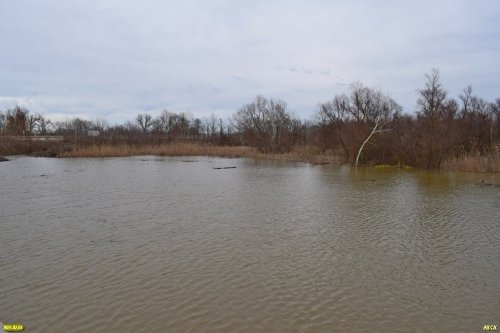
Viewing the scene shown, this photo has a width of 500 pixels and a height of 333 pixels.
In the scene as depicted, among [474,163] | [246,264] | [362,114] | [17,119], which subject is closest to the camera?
[246,264]

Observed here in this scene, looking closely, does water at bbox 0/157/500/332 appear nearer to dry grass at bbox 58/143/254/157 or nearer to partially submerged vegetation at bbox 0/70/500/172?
partially submerged vegetation at bbox 0/70/500/172

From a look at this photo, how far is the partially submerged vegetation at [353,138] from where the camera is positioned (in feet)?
94.0

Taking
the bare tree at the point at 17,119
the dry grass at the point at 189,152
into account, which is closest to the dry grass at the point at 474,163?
the dry grass at the point at 189,152

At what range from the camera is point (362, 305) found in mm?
5762

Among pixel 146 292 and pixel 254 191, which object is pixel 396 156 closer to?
pixel 254 191

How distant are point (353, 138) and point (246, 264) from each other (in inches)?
1070

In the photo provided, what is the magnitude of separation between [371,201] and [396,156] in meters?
18.2

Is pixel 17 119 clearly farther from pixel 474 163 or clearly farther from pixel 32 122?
pixel 474 163

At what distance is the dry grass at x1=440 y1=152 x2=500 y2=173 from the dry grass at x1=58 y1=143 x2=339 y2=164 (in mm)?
9353

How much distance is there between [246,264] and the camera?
7.44m

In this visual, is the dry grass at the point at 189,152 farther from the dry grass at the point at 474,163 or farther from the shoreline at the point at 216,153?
the dry grass at the point at 474,163

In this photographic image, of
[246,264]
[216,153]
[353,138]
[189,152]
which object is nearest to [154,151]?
[189,152]

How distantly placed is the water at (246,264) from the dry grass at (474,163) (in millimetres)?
12504

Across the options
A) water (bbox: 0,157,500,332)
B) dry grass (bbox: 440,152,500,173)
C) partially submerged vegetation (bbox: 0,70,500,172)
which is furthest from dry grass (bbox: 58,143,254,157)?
water (bbox: 0,157,500,332)
